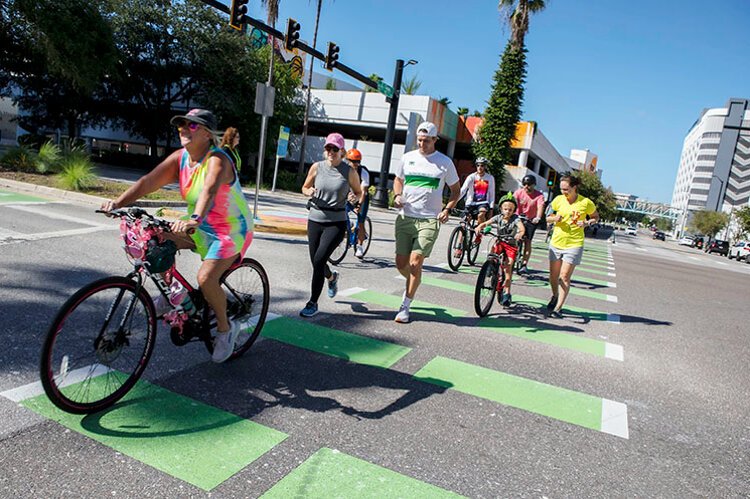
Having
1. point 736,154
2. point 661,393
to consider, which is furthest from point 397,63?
point 736,154

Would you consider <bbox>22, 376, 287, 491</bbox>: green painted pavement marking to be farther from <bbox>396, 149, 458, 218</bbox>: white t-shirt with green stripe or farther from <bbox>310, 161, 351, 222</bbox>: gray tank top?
<bbox>396, 149, 458, 218</bbox>: white t-shirt with green stripe

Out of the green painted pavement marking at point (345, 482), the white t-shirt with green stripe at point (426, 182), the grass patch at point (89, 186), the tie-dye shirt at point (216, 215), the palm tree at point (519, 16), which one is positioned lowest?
the green painted pavement marking at point (345, 482)

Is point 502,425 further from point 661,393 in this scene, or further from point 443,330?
point 443,330

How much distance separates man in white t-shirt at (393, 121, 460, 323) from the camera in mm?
5727

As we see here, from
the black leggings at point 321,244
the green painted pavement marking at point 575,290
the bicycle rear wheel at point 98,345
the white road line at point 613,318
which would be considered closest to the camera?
the bicycle rear wheel at point 98,345

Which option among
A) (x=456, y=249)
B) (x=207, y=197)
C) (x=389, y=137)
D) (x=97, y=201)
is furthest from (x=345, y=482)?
(x=389, y=137)

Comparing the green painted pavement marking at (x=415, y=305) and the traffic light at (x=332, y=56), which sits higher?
the traffic light at (x=332, y=56)

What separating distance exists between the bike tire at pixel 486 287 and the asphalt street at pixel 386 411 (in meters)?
0.18

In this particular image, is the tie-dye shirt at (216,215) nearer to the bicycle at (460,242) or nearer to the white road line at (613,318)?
the white road line at (613,318)

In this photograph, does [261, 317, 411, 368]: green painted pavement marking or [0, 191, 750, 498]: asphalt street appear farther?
[261, 317, 411, 368]: green painted pavement marking

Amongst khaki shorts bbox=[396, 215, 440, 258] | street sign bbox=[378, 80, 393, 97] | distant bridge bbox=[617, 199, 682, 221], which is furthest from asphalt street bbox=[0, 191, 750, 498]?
distant bridge bbox=[617, 199, 682, 221]

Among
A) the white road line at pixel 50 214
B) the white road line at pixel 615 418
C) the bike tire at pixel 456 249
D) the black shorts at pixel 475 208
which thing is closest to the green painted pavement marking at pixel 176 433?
the white road line at pixel 615 418

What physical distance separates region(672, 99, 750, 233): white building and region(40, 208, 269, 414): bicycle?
171 metres

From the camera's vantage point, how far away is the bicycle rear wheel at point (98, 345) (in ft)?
9.21
